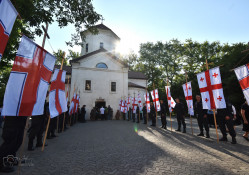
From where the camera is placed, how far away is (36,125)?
4551 mm

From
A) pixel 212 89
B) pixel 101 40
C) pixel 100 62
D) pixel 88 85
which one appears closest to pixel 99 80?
pixel 88 85

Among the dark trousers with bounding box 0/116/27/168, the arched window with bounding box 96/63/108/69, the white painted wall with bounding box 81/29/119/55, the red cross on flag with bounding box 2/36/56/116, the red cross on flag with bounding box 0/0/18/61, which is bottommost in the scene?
the dark trousers with bounding box 0/116/27/168

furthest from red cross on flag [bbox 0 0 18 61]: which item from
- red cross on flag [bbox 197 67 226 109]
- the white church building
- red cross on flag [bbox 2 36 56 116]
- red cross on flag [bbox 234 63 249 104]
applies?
the white church building

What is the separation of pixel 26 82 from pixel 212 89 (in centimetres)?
645

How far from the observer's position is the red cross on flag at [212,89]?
5428 millimetres

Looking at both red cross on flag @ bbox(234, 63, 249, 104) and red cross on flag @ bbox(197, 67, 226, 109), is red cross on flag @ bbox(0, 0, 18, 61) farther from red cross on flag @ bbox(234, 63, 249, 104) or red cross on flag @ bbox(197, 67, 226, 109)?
red cross on flag @ bbox(197, 67, 226, 109)

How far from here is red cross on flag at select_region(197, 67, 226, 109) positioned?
17.8 feet

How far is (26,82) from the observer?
2.79m

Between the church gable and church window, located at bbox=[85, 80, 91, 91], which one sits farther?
the church gable

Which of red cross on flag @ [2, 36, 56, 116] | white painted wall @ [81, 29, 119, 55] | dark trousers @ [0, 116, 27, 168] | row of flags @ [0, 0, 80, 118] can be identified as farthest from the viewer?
white painted wall @ [81, 29, 119, 55]

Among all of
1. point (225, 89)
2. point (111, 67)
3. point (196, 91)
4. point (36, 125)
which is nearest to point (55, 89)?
point (36, 125)

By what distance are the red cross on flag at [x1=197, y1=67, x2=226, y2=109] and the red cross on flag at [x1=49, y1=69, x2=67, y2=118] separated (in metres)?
5.91

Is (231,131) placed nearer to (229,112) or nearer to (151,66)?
(229,112)

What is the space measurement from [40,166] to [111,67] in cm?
2137
